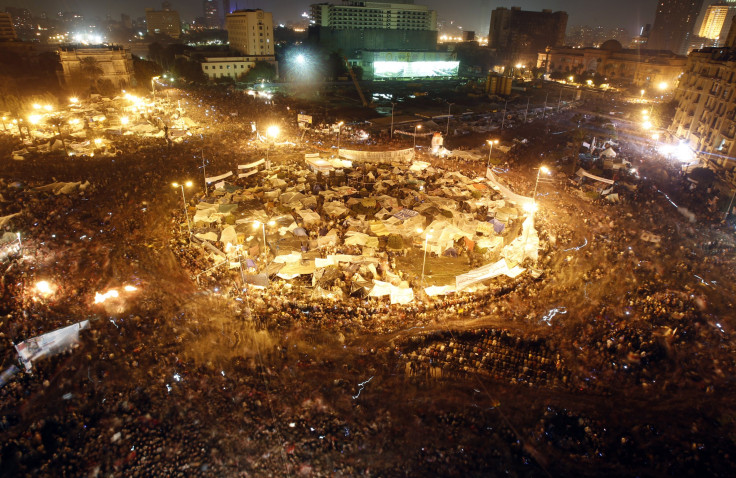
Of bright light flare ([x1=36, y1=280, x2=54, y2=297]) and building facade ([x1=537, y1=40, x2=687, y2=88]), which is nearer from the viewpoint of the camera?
bright light flare ([x1=36, y1=280, x2=54, y2=297])

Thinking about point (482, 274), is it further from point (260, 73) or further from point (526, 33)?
point (526, 33)

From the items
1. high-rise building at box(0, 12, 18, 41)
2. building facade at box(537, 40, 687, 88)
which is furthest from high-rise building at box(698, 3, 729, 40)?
high-rise building at box(0, 12, 18, 41)

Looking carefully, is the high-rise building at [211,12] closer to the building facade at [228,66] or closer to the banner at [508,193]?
the building facade at [228,66]

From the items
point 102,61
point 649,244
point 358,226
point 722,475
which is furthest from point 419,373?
point 102,61

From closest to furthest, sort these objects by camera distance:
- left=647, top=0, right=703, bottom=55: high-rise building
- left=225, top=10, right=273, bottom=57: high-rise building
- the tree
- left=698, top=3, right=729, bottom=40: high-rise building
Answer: the tree < left=225, top=10, right=273, bottom=57: high-rise building < left=647, top=0, right=703, bottom=55: high-rise building < left=698, top=3, right=729, bottom=40: high-rise building

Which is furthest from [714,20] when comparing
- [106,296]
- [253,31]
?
[106,296]

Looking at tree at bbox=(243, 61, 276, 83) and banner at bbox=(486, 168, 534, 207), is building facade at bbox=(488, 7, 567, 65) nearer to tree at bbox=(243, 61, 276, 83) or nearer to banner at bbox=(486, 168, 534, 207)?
tree at bbox=(243, 61, 276, 83)

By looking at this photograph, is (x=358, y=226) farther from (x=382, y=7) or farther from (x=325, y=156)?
(x=382, y=7)
